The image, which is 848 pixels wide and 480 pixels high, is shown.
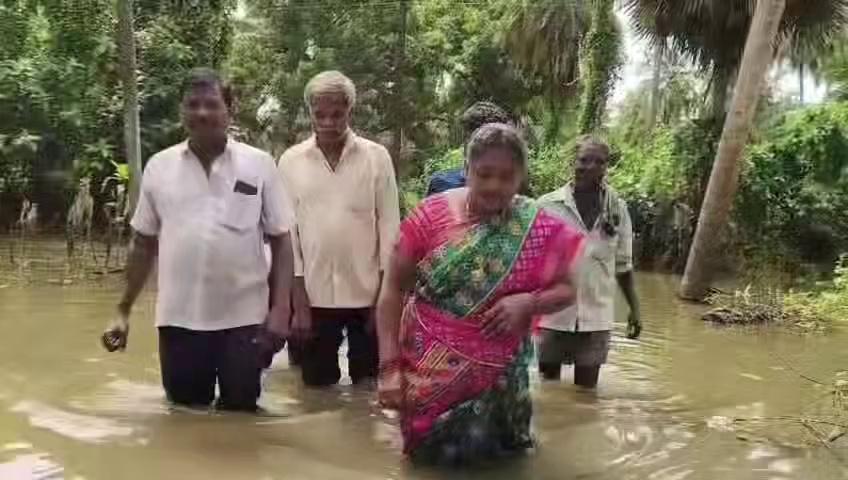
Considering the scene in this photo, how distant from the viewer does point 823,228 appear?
12.9 meters

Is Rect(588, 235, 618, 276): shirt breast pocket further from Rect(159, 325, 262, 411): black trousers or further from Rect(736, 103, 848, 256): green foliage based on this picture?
Rect(736, 103, 848, 256): green foliage

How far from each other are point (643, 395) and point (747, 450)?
1.38 metres

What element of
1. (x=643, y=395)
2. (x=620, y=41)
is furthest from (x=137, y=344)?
(x=620, y=41)

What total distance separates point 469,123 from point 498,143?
5.76ft

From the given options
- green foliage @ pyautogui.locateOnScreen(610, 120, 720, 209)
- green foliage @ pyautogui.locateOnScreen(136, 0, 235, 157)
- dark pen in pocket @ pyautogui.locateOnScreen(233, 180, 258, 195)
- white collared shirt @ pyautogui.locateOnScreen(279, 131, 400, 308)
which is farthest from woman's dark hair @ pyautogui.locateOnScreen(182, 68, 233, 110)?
green foliage @ pyautogui.locateOnScreen(136, 0, 235, 157)

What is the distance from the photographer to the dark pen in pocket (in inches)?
157

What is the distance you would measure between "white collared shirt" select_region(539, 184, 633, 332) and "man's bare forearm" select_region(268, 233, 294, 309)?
1683mm

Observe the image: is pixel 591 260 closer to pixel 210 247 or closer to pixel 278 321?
pixel 278 321

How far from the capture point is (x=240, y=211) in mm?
A: 3990

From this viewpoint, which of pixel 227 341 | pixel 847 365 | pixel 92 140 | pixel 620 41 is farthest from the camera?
pixel 620 41

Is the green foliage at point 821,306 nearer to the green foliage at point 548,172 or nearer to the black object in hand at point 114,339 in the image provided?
the black object in hand at point 114,339

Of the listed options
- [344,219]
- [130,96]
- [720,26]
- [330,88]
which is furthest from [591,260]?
[720,26]

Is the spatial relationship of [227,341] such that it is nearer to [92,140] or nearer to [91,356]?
[91,356]

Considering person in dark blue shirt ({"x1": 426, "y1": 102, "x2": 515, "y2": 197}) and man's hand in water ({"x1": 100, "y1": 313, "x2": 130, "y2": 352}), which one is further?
person in dark blue shirt ({"x1": 426, "y1": 102, "x2": 515, "y2": 197})
